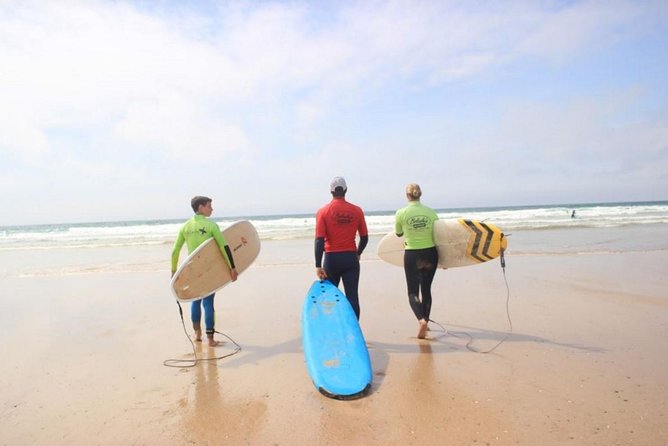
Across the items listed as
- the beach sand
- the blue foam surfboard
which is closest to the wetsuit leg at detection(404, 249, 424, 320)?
the beach sand

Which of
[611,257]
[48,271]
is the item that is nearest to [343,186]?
[611,257]

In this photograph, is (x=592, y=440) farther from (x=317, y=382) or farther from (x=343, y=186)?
(x=343, y=186)

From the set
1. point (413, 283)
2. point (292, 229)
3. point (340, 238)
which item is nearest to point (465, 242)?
point (413, 283)

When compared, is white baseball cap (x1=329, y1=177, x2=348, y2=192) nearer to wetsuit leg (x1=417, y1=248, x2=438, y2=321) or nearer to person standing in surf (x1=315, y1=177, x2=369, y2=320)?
person standing in surf (x1=315, y1=177, x2=369, y2=320)

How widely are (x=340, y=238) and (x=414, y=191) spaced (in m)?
0.99

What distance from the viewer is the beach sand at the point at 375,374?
246cm

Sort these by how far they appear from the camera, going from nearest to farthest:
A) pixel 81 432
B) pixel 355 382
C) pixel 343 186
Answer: pixel 81 432 < pixel 355 382 < pixel 343 186

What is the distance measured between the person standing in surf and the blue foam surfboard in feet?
0.56

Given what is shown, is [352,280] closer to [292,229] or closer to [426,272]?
[426,272]

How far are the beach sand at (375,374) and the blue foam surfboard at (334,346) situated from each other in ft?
0.40

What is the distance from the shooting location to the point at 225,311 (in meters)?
5.61

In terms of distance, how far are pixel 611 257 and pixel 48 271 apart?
13198mm

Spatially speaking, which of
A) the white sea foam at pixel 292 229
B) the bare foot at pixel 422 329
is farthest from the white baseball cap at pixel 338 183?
the white sea foam at pixel 292 229

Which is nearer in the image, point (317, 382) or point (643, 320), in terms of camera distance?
point (317, 382)
